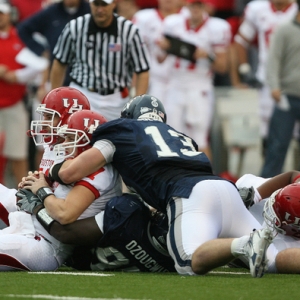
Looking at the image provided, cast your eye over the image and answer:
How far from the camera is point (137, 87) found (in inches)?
305

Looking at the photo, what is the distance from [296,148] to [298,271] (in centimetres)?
583

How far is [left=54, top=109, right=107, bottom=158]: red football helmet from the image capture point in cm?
519

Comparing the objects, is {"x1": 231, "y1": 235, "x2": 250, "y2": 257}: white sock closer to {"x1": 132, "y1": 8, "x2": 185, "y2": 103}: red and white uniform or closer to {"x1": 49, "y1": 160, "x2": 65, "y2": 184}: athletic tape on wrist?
{"x1": 49, "y1": 160, "x2": 65, "y2": 184}: athletic tape on wrist

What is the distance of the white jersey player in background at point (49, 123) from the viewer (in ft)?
18.0

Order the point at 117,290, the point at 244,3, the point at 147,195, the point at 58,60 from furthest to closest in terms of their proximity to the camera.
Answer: the point at 244,3 < the point at 58,60 < the point at 147,195 < the point at 117,290

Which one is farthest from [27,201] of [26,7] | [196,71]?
[26,7]

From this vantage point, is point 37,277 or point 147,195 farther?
point 147,195

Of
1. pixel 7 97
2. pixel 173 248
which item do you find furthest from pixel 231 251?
pixel 7 97

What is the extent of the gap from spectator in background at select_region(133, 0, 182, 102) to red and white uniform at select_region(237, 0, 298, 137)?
37.1 inches

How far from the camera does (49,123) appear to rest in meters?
5.56

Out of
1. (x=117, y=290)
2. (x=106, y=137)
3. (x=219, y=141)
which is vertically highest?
(x=106, y=137)

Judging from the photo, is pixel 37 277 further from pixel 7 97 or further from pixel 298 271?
pixel 7 97

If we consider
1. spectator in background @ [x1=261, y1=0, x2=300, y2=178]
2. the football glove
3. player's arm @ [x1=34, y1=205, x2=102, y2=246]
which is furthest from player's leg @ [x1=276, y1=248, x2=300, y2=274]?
spectator in background @ [x1=261, y1=0, x2=300, y2=178]

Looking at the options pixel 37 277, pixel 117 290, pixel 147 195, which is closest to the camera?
pixel 117 290
